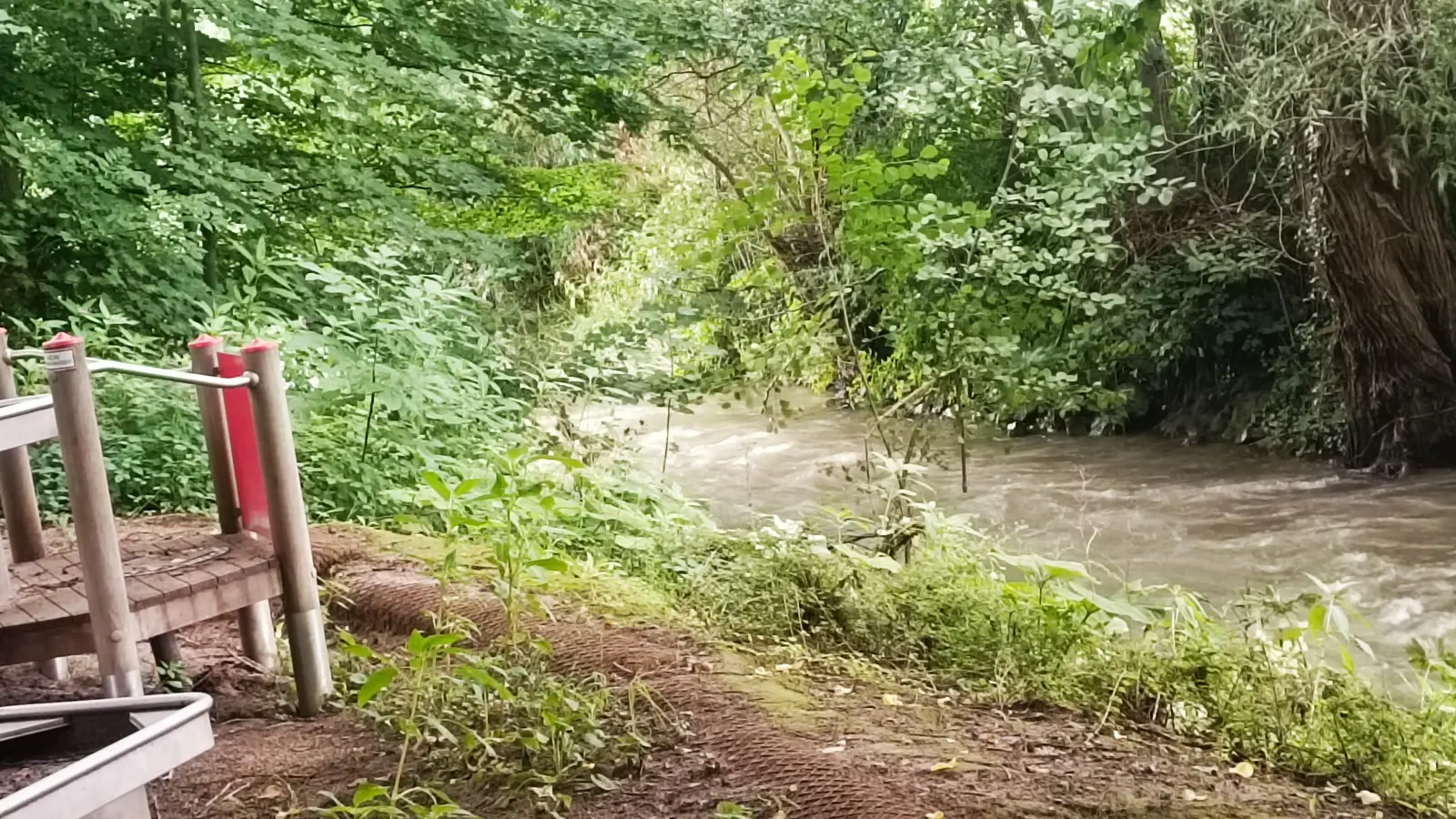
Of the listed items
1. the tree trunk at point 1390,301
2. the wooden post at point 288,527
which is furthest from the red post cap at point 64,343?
the tree trunk at point 1390,301

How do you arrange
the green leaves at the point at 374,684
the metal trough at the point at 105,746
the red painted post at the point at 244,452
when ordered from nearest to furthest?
the metal trough at the point at 105,746
the green leaves at the point at 374,684
the red painted post at the point at 244,452

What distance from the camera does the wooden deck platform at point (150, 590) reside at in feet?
10.2

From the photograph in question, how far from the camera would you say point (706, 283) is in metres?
7.16

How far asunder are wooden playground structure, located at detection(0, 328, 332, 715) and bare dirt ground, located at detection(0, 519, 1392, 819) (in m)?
0.25

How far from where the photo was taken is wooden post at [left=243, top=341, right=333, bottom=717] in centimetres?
337

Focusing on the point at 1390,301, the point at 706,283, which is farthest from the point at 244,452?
the point at 1390,301

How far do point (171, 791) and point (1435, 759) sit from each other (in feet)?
10.8

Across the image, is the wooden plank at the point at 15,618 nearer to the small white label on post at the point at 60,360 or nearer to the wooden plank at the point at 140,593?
the wooden plank at the point at 140,593

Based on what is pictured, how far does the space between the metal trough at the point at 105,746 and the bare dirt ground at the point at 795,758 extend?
85 centimetres

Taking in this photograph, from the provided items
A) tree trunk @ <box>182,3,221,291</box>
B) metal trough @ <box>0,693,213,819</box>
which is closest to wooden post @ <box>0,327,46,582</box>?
metal trough @ <box>0,693,213,819</box>

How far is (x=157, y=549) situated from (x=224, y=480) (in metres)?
0.27

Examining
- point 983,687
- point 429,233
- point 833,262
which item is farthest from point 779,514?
point 983,687

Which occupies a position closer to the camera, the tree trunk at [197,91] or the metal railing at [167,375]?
the metal railing at [167,375]

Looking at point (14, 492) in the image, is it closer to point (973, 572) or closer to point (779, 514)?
point (973, 572)
